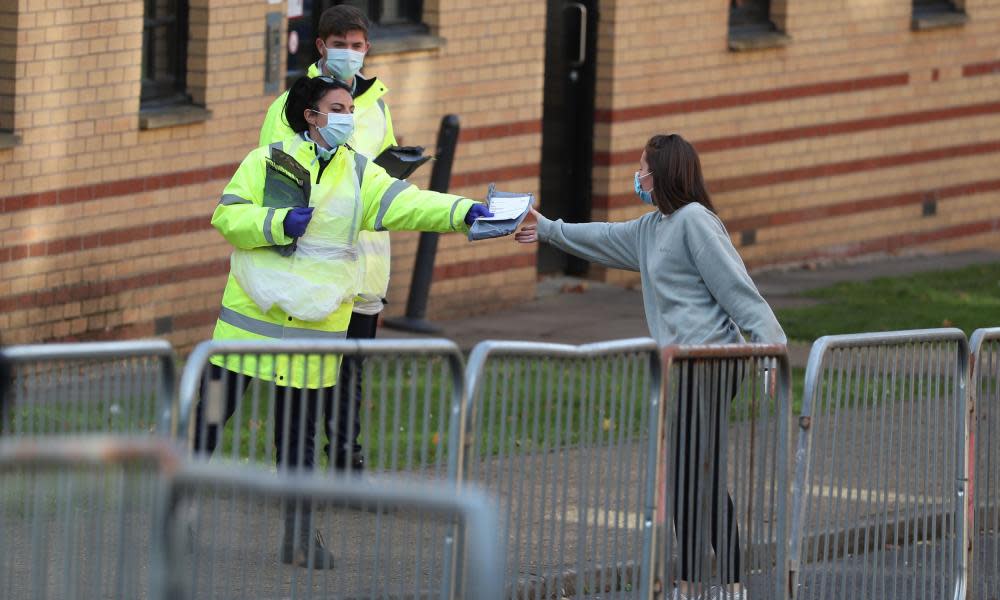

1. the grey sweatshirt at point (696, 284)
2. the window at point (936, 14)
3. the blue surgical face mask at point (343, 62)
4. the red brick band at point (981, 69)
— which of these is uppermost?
the window at point (936, 14)

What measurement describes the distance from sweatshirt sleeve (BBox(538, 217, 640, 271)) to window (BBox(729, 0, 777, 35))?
7978mm

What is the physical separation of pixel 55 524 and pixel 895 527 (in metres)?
3.33

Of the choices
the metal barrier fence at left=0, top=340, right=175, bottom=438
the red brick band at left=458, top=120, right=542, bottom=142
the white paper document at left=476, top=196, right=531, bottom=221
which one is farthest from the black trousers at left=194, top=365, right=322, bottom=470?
the red brick band at left=458, top=120, right=542, bottom=142

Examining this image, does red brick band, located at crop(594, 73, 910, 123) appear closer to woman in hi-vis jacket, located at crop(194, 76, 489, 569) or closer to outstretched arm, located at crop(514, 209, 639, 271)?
outstretched arm, located at crop(514, 209, 639, 271)

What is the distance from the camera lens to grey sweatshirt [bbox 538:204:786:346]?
6.71m

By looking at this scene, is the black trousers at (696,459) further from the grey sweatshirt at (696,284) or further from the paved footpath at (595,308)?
the paved footpath at (595,308)

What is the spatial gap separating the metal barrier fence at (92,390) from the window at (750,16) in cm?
1030

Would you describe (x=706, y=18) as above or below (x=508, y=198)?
above

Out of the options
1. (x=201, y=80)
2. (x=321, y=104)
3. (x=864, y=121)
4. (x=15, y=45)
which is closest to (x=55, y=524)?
(x=321, y=104)

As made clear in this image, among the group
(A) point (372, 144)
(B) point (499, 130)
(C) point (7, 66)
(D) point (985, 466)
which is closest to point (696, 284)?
(D) point (985, 466)

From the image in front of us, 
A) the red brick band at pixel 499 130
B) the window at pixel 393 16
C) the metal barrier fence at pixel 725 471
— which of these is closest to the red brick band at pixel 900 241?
the red brick band at pixel 499 130

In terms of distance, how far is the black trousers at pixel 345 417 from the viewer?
5.44 metres

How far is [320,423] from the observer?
5434 mm

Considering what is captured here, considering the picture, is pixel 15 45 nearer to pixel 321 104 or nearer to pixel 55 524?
pixel 321 104
